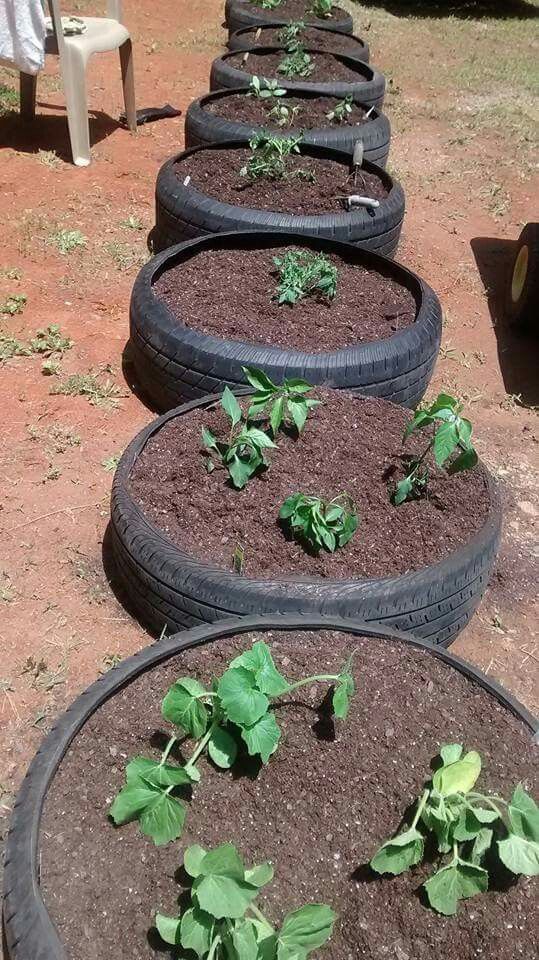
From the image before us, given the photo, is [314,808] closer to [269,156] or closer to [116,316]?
[116,316]

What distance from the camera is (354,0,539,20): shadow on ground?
438 inches

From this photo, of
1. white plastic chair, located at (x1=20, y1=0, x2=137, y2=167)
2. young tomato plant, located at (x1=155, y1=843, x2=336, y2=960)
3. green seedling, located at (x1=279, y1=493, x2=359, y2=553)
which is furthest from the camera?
white plastic chair, located at (x1=20, y1=0, x2=137, y2=167)

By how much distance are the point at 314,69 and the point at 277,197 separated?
2.18 metres

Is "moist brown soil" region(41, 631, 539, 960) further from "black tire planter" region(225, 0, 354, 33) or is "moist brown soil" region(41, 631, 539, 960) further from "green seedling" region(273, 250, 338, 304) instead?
"black tire planter" region(225, 0, 354, 33)

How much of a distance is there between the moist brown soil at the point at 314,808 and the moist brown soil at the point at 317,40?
18.2 ft

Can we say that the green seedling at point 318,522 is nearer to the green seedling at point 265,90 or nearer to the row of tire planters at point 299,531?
the row of tire planters at point 299,531

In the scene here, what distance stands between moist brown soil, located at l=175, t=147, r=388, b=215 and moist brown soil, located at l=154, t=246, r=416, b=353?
1.58 ft

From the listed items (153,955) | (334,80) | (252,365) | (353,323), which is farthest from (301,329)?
(334,80)

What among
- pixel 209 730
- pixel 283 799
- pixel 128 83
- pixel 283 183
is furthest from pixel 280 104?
pixel 283 799

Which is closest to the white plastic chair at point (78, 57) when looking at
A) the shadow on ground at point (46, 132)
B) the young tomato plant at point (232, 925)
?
the shadow on ground at point (46, 132)

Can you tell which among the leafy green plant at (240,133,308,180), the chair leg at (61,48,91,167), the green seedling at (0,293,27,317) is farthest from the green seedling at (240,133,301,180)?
the chair leg at (61,48,91,167)

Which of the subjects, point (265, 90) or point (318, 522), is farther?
point (265, 90)

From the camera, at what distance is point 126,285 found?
175 inches

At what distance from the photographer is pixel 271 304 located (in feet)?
11.2
